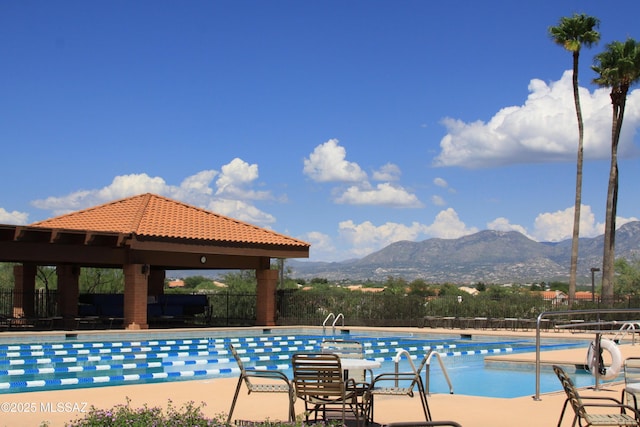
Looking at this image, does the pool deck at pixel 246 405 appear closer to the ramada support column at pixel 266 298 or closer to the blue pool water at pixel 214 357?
the blue pool water at pixel 214 357

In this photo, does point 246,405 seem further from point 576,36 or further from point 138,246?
point 576,36

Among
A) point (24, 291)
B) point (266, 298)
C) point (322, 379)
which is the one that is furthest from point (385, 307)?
point (322, 379)

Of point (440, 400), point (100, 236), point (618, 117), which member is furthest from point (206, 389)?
point (618, 117)

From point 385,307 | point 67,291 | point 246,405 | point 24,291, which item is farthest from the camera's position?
point 385,307

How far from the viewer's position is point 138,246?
24438 mm

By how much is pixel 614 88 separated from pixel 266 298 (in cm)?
1805

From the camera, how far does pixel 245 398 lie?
9953mm

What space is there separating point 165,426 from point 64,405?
3.36 m

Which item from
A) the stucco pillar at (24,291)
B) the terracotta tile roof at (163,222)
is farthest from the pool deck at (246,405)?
the stucco pillar at (24,291)

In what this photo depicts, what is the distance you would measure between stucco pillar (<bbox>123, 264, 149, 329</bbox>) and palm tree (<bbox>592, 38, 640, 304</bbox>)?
1941cm

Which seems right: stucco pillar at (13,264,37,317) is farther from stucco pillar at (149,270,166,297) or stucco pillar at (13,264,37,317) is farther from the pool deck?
the pool deck

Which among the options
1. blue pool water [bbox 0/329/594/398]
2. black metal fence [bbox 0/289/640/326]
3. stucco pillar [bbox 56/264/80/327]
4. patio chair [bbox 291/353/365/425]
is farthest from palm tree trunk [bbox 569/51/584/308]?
patio chair [bbox 291/353/365/425]

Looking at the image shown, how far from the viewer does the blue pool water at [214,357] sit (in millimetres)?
14148

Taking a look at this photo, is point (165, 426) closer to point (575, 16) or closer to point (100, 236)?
point (100, 236)
